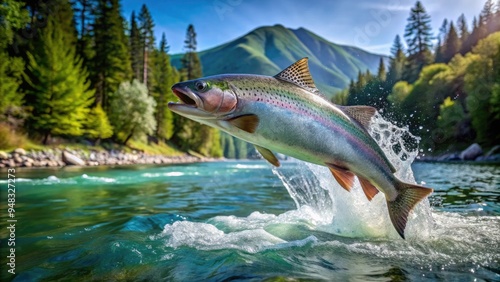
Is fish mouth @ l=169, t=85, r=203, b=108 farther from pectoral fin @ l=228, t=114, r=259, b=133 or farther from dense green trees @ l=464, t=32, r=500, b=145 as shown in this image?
dense green trees @ l=464, t=32, r=500, b=145

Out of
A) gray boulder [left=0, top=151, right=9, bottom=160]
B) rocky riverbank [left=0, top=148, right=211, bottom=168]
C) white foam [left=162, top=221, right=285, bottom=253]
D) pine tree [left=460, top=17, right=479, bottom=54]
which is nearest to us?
white foam [left=162, top=221, right=285, bottom=253]

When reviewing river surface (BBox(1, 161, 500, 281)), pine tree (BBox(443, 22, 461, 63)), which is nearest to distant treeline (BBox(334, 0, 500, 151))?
pine tree (BBox(443, 22, 461, 63))

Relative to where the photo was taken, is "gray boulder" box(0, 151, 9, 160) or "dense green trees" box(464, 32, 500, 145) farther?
"dense green trees" box(464, 32, 500, 145)

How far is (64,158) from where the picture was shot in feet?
125

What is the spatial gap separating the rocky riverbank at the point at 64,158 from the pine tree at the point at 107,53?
11238 millimetres

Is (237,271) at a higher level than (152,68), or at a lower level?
lower

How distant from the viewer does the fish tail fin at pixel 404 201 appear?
4344 millimetres

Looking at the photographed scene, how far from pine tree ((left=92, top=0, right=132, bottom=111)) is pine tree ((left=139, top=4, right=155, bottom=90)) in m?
10.5

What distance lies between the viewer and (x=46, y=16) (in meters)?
46.9

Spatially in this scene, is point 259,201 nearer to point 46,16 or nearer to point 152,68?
point 46,16

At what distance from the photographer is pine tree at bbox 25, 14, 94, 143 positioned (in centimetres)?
4031

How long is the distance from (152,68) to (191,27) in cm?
2498

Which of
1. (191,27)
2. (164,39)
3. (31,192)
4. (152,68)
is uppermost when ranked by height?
(191,27)

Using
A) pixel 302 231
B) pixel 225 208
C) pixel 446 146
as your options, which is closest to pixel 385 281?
pixel 302 231
